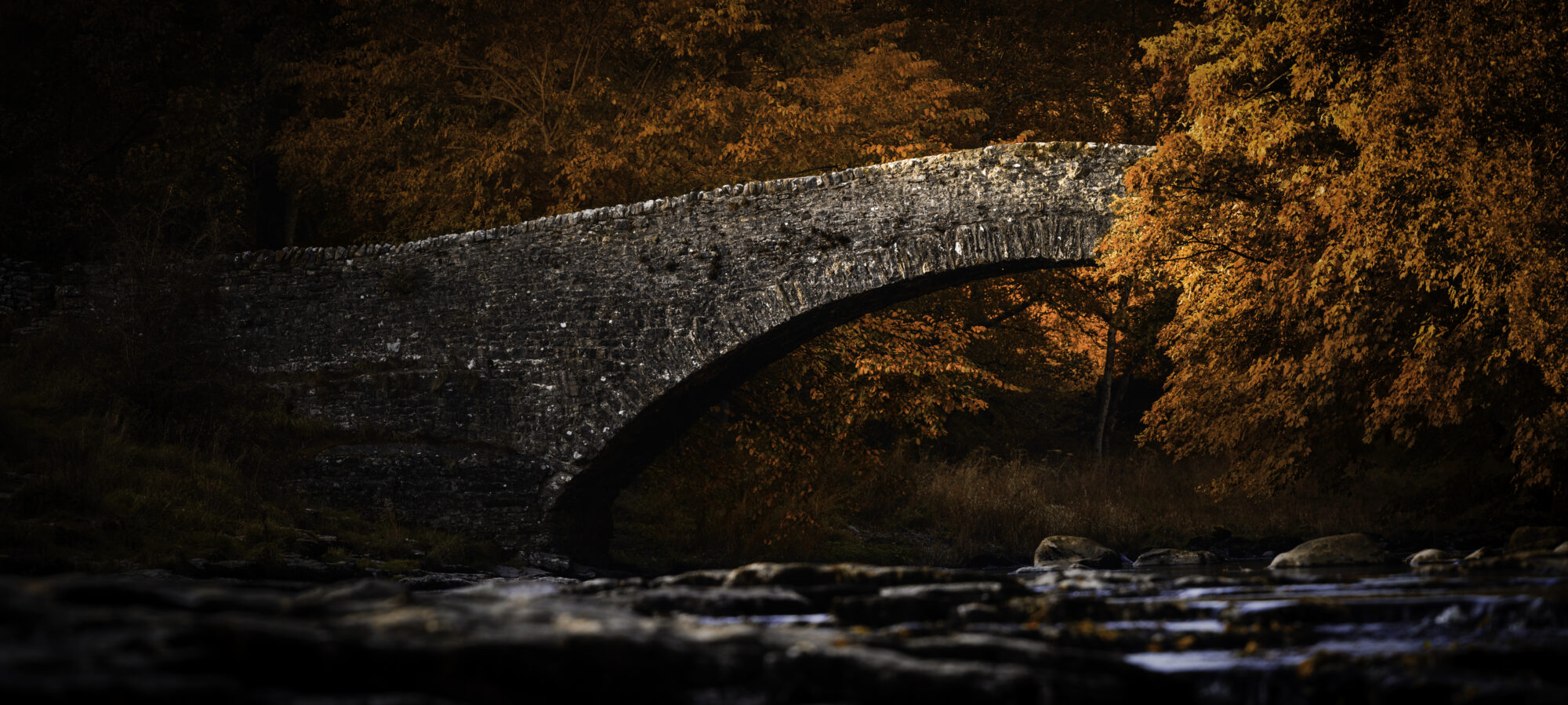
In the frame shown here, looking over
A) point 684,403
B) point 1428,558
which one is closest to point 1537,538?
point 1428,558

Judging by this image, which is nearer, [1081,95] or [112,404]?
[112,404]

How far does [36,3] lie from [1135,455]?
60.4 feet

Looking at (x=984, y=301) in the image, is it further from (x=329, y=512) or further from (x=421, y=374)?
(x=329, y=512)

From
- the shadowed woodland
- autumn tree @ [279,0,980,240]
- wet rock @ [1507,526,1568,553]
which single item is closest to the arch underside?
the shadowed woodland

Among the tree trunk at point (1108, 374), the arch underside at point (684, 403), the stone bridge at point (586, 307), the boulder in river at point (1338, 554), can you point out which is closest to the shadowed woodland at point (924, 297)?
the tree trunk at point (1108, 374)

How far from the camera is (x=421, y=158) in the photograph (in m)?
17.1

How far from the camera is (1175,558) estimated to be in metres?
12.7

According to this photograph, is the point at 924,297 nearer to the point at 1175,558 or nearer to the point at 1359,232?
the point at 1175,558

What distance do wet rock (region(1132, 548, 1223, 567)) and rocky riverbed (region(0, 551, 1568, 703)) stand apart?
6.39 m

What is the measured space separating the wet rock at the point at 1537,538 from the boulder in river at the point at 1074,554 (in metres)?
3.95

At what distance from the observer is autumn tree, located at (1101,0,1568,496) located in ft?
29.2

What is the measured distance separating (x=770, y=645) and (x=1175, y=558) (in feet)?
30.9

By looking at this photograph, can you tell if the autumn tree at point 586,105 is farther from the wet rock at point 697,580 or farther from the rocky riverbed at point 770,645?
the rocky riverbed at point 770,645

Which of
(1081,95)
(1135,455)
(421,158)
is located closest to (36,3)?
(421,158)
